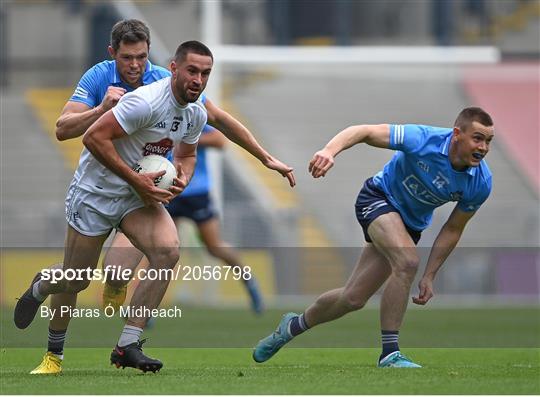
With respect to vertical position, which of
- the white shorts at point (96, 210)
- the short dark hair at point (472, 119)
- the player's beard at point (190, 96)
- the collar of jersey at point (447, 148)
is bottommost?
the white shorts at point (96, 210)

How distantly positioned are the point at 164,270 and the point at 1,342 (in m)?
2.84

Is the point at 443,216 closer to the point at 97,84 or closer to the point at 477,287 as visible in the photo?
the point at 477,287

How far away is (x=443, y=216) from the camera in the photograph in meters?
20.2

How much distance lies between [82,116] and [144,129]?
37 centimetres

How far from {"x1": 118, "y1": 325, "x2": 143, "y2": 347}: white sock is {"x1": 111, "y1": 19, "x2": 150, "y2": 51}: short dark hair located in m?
1.66

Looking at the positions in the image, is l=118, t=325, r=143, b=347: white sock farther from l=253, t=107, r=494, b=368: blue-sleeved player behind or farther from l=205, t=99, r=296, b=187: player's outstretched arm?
l=253, t=107, r=494, b=368: blue-sleeved player behind

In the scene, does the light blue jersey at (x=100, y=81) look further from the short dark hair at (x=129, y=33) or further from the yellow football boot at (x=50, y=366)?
the yellow football boot at (x=50, y=366)

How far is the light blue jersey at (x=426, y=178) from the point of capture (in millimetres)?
8992

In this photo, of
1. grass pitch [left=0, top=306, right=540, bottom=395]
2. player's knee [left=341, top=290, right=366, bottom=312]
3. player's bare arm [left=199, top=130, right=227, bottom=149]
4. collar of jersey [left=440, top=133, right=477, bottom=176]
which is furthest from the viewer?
player's bare arm [left=199, top=130, right=227, bottom=149]

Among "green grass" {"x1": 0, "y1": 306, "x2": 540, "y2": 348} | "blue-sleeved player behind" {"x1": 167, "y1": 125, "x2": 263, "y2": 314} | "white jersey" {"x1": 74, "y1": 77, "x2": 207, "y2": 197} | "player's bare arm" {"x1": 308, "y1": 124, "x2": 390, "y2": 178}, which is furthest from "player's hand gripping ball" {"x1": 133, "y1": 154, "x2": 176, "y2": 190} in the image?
"blue-sleeved player behind" {"x1": 167, "y1": 125, "x2": 263, "y2": 314}

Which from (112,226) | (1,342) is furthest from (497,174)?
(112,226)

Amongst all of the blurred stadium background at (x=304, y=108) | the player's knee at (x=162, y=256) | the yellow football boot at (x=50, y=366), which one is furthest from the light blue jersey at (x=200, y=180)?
the player's knee at (x=162, y=256)

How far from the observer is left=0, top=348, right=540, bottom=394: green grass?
723 centimetres

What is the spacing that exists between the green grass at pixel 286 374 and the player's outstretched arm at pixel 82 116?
1.40m
